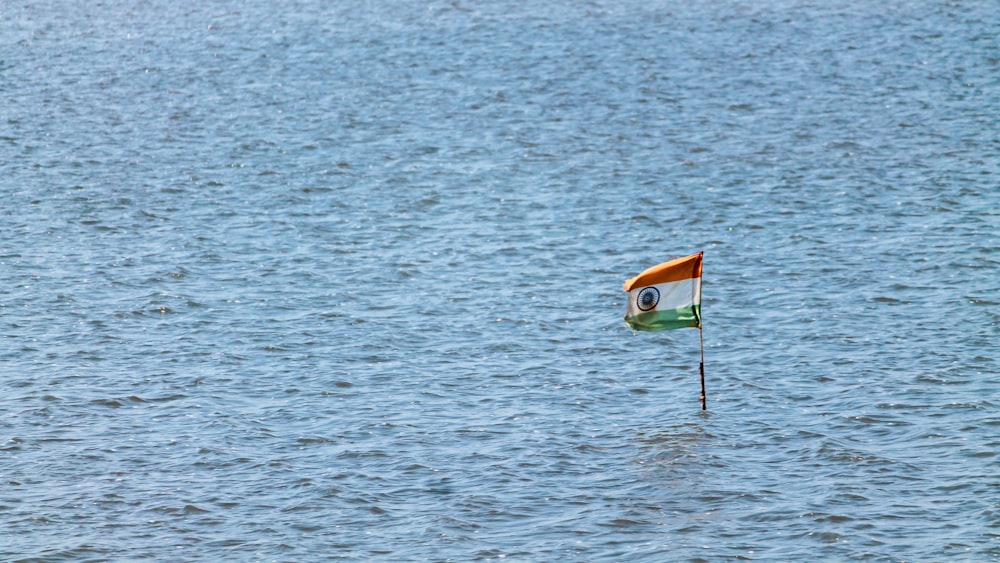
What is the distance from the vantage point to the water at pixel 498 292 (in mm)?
22031

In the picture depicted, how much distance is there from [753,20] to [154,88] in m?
27.6

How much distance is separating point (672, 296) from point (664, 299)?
6.4 inches

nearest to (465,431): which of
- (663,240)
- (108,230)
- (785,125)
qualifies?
(663,240)

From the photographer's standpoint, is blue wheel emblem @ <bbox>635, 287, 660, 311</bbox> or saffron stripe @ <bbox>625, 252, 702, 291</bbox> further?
blue wheel emblem @ <bbox>635, 287, 660, 311</bbox>

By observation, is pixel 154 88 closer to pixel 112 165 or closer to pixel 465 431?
pixel 112 165

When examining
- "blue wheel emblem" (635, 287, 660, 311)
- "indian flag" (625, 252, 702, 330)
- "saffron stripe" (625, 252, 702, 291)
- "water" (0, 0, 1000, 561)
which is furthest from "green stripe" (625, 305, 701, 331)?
"water" (0, 0, 1000, 561)

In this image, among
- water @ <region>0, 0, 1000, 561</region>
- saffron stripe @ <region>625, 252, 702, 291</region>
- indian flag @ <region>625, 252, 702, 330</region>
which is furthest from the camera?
indian flag @ <region>625, 252, 702, 330</region>

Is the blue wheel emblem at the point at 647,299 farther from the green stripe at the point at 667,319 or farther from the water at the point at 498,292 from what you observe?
the water at the point at 498,292

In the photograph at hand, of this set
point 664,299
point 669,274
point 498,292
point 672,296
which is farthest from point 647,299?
point 498,292

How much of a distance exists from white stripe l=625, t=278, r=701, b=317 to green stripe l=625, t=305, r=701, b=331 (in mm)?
78

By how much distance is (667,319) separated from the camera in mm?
26266

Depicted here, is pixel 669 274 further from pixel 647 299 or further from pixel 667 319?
A: pixel 667 319

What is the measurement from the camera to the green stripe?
26125 mm

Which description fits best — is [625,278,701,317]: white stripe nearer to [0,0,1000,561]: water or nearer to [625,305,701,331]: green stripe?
[625,305,701,331]: green stripe
